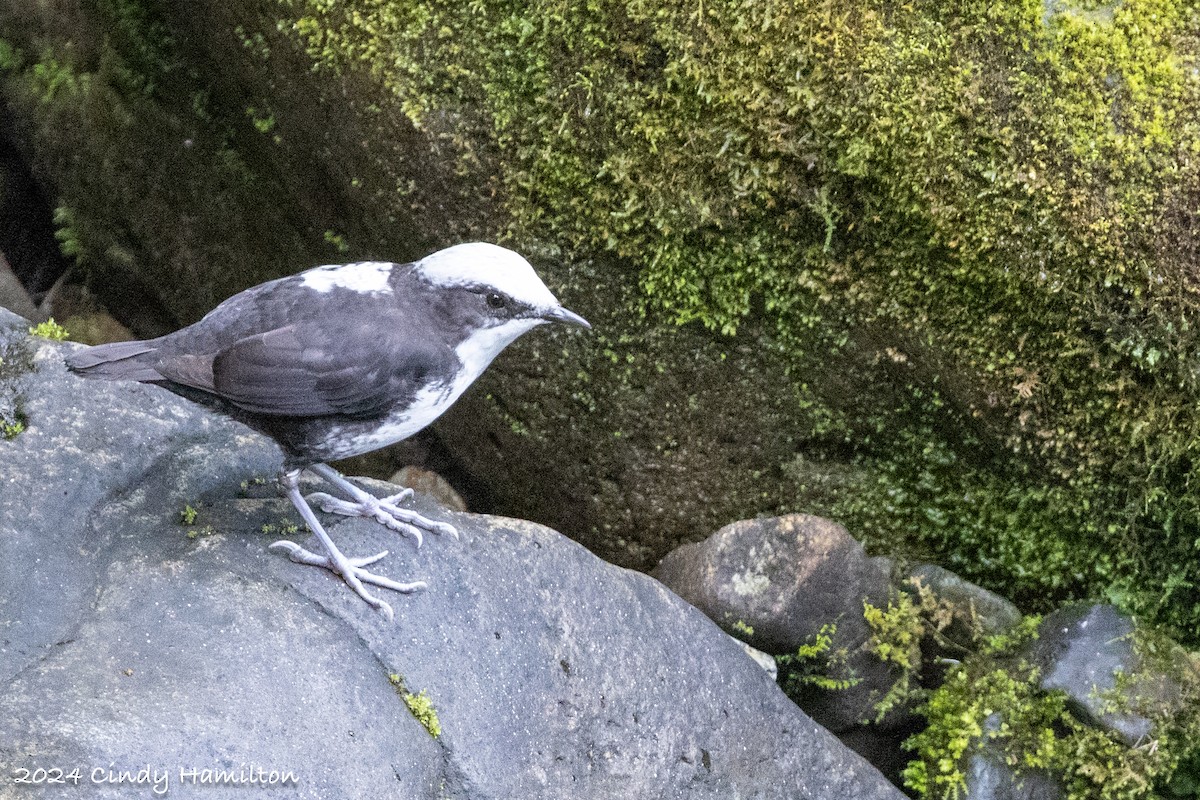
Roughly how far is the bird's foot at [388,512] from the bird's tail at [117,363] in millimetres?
778

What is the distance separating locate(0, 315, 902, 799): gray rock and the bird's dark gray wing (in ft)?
1.69

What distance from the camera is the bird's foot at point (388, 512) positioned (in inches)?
148

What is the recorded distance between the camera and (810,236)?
13.4 feet

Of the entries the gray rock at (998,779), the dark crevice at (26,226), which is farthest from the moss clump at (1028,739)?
the dark crevice at (26,226)

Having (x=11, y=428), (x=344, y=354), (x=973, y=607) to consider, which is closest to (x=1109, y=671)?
(x=973, y=607)

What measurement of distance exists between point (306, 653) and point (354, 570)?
395mm

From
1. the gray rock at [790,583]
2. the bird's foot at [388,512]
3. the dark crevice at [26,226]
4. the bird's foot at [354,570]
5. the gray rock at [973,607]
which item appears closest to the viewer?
the bird's foot at [354,570]

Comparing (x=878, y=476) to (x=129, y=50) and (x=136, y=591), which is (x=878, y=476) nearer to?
(x=136, y=591)

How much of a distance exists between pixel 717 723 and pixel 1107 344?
1.97 m

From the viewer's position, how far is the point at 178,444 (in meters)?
3.88

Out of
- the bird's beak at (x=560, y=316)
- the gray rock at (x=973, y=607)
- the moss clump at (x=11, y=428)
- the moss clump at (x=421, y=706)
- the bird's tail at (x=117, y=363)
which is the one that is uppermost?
the bird's beak at (x=560, y=316)

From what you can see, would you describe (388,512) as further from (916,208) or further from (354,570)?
(916,208)

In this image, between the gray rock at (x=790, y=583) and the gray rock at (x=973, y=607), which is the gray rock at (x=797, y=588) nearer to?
the gray rock at (x=790, y=583)

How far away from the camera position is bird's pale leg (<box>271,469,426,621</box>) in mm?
3413
